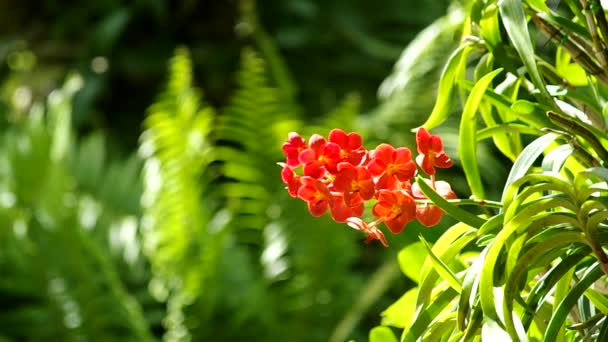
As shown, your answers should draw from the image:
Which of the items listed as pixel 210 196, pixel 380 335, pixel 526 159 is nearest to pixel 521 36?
pixel 526 159

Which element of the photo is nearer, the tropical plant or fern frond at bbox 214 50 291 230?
the tropical plant

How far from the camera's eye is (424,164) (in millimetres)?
574

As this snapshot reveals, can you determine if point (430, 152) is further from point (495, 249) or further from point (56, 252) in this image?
point (56, 252)

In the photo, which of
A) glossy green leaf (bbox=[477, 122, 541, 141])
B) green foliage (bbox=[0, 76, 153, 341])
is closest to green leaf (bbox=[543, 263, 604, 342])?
glossy green leaf (bbox=[477, 122, 541, 141])

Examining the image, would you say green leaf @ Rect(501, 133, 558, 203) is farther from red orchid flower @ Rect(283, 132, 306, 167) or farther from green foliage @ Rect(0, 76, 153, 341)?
green foliage @ Rect(0, 76, 153, 341)

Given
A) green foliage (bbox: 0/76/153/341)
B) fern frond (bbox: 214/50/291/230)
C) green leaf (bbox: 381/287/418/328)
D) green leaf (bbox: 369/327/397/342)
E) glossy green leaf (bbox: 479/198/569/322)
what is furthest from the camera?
fern frond (bbox: 214/50/291/230)

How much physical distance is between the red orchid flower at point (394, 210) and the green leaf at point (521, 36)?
0.29 feet

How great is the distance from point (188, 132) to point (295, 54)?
0.79 meters

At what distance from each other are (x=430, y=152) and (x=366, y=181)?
0.04m

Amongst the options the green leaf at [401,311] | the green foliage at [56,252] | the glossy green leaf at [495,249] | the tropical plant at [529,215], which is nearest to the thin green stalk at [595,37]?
the tropical plant at [529,215]

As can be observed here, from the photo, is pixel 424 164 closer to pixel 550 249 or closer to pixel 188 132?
pixel 550 249

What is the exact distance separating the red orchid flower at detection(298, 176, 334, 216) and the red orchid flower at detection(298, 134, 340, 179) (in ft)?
0.04

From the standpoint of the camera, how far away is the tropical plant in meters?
0.54

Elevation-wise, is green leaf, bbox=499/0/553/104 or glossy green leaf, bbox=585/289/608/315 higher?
green leaf, bbox=499/0/553/104
